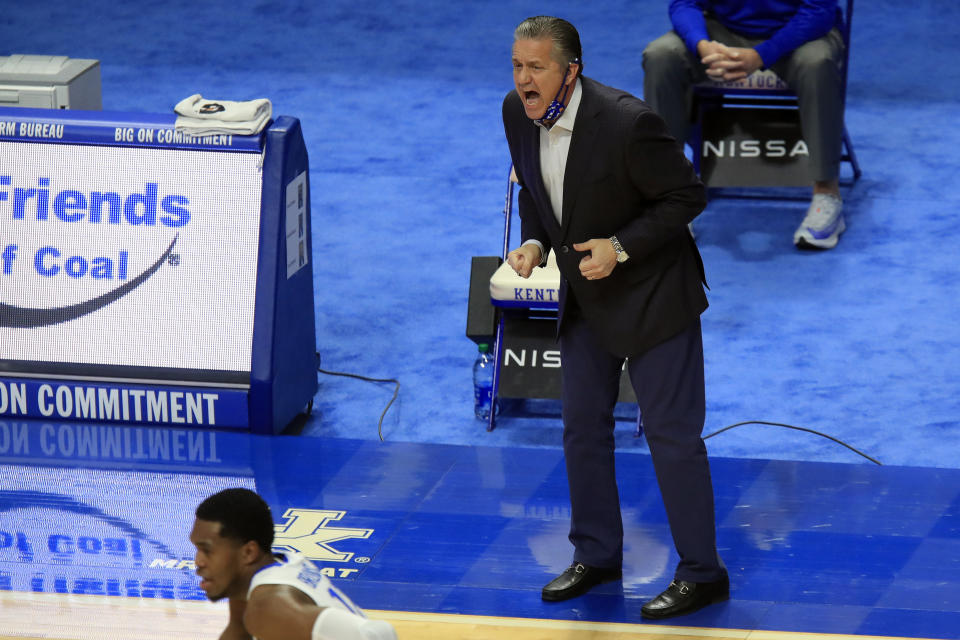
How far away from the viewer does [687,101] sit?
703cm

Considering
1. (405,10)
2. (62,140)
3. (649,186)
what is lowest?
(405,10)

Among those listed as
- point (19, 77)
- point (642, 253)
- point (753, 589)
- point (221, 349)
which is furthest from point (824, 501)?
point (19, 77)

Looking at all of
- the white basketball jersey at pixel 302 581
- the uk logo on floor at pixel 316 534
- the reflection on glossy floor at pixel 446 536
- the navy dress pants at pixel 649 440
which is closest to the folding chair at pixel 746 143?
the reflection on glossy floor at pixel 446 536

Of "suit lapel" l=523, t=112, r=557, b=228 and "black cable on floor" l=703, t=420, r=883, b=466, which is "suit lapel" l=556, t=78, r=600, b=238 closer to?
"suit lapel" l=523, t=112, r=557, b=228

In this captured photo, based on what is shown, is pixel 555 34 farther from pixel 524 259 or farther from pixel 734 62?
pixel 734 62

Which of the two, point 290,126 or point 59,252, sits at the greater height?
point 290,126

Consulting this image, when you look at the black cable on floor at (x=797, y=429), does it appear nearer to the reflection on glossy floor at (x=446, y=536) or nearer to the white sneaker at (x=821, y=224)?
the reflection on glossy floor at (x=446, y=536)

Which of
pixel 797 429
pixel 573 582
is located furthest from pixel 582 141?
pixel 797 429

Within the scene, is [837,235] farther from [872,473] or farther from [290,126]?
[290,126]

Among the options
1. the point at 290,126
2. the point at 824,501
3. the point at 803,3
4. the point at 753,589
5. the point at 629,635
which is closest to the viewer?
the point at 629,635

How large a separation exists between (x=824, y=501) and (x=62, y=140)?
3.01 m

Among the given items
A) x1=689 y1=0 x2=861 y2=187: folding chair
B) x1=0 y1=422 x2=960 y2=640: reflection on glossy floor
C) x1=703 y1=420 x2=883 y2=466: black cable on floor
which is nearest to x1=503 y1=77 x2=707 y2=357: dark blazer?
x1=0 y1=422 x2=960 y2=640: reflection on glossy floor

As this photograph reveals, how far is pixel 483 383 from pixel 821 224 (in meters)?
2.38

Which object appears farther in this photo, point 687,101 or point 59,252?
point 687,101
